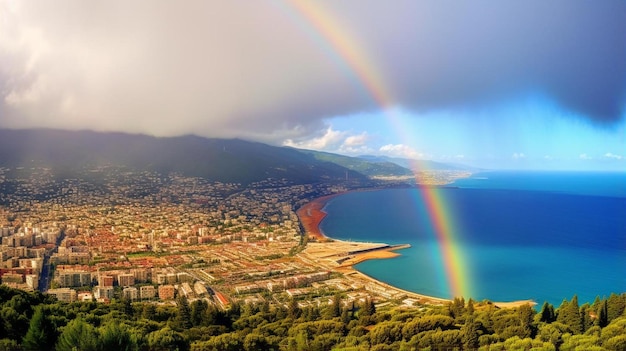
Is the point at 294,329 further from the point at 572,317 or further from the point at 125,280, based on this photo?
the point at 125,280

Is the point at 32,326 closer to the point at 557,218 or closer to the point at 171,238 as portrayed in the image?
the point at 171,238

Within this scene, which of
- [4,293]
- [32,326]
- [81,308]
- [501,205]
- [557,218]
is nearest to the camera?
[32,326]

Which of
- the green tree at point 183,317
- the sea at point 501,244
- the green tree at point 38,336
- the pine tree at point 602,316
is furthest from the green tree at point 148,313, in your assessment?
the sea at point 501,244

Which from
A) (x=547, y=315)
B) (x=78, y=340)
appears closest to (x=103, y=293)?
(x=78, y=340)

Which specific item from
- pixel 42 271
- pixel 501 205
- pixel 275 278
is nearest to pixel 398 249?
pixel 275 278

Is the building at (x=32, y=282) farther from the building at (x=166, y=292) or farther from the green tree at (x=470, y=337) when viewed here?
the green tree at (x=470, y=337)

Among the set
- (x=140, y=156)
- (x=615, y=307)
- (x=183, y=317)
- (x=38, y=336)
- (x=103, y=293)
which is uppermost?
(x=140, y=156)
